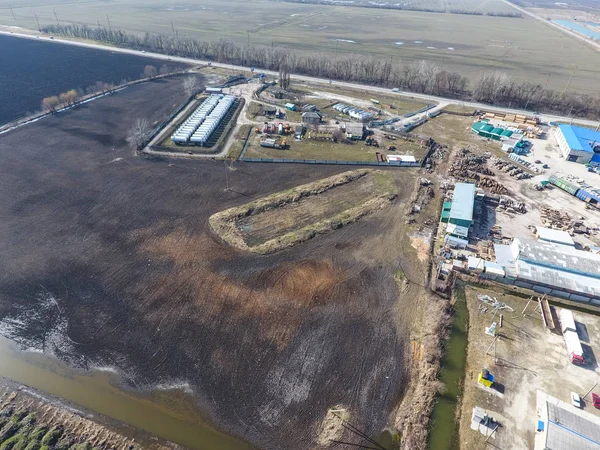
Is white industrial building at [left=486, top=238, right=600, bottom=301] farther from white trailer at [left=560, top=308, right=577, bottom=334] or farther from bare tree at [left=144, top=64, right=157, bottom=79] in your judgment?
bare tree at [left=144, top=64, right=157, bottom=79]

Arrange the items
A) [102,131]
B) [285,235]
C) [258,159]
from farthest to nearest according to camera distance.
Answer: [102,131]
[258,159]
[285,235]

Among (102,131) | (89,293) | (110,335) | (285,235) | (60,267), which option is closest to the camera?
(110,335)

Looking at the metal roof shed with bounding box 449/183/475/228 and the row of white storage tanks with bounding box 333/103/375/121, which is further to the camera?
the row of white storage tanks with bounding box 333/103/375/121

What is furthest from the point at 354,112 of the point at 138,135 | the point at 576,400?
the point at 576,400

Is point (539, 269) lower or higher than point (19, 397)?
higher

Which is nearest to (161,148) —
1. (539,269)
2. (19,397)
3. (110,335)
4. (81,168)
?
(81,168)

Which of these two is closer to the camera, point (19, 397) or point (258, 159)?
point (19, 397)

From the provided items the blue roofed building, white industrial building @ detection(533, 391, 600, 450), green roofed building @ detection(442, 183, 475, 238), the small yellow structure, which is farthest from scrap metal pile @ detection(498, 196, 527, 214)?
white industrial building @ detection(533, 391, 600, 450)

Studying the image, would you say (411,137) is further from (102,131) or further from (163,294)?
(102,131)
